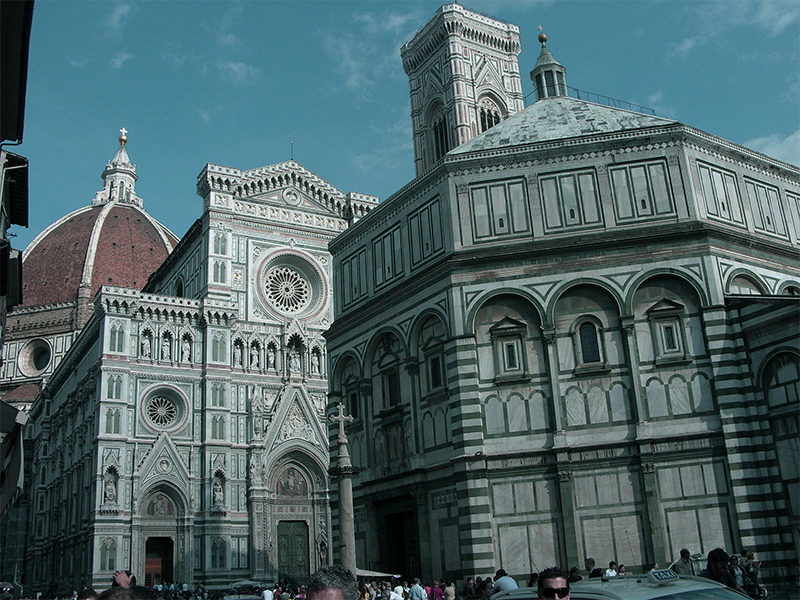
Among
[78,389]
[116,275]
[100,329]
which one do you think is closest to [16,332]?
[116,275]

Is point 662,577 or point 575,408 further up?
point 575,408

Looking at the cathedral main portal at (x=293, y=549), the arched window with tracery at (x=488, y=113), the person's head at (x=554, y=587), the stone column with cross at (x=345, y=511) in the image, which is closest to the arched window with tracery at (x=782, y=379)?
the stone column with cross at (x=345, y=511)

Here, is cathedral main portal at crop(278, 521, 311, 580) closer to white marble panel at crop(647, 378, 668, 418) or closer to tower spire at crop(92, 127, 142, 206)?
white marble panel at crop(647, 378, 668, 418)

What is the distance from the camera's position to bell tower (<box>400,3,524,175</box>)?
61.4 metres

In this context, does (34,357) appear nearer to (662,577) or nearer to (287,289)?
(287,289)

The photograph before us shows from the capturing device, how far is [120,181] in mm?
108625

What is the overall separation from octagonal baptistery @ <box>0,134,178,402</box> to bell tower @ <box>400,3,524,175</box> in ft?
134

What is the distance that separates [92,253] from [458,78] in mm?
49229

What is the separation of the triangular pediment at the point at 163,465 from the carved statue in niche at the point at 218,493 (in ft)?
5.10

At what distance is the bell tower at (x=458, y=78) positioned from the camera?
2418 inches

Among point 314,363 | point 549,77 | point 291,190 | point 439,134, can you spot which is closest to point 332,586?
point 549,77

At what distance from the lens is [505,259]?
22625 millimetres

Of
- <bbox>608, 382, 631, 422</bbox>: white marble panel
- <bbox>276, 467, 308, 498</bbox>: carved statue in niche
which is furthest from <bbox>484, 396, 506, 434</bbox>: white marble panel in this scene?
<bbox>276, 467, 308, 498</bbox>: carved statue in niche

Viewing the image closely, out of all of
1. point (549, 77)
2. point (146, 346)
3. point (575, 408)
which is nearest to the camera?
point (575, 408)
